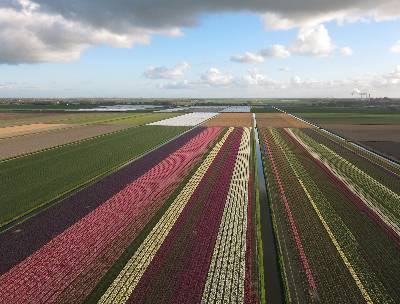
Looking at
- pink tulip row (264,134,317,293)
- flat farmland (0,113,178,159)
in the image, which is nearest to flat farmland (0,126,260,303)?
pink tulip row (264,134,317,293)

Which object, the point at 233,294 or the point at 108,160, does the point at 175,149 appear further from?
the point at 233,294

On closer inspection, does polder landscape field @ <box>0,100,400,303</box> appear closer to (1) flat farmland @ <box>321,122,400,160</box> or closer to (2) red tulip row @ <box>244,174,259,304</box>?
(2) red tulip row @ <box>244,174,259,304</box>

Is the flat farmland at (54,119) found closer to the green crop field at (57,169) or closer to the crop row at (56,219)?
the green crop field at (57,169)

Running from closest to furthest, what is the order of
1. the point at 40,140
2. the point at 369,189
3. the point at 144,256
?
the point at 144,256 < the point at 369,189 < the point at 40,140

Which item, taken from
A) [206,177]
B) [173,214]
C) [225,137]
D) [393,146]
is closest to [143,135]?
[225,137]

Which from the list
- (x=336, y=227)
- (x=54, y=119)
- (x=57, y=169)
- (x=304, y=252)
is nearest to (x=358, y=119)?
(x=54, y=119)

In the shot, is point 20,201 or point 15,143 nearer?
point 20,201

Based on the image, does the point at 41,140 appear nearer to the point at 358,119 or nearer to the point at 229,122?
the point at 229,122

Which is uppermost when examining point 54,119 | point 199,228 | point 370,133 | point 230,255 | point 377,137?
point 230,255
